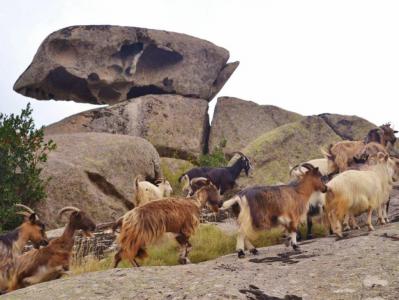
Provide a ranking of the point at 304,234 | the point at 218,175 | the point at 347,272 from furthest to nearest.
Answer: the point at 218,175
the point at 304,234
the point at 347,272

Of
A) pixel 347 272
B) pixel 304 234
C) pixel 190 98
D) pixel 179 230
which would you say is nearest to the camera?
pixel 347 272

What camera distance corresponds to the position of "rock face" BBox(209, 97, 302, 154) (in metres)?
25.5

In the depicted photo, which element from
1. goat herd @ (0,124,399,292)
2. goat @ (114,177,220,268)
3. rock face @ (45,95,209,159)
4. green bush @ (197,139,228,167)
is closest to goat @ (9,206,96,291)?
goat herd @ (0,124,399,292)

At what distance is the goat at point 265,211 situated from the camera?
28.2ft

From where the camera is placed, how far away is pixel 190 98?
26156 mm

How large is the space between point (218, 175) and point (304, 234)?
659 centimetres

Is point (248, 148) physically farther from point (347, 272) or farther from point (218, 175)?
point (347, 272)

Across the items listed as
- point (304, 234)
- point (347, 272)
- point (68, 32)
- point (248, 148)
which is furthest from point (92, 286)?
point (68, 32)

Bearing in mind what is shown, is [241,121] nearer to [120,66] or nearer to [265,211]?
[120,66]

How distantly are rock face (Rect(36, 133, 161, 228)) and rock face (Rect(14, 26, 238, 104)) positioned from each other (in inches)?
214

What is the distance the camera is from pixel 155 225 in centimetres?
894

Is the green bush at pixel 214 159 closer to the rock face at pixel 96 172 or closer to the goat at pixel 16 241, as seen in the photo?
the rock face at pixel 96 172

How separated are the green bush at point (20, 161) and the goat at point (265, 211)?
8.49m

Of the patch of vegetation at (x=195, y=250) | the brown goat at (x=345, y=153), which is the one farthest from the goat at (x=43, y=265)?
the brown goat at (x=345, y=153)
